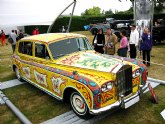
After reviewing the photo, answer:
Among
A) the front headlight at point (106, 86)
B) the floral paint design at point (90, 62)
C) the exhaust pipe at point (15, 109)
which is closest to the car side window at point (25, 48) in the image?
the exhaust pipe at point (15, 109)

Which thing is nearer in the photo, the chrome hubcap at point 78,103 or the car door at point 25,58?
the chrome hubcap at point 78,103

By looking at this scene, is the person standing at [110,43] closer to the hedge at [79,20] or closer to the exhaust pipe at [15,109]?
the exhaust pipe at [15,109]

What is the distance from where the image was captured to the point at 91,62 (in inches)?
217

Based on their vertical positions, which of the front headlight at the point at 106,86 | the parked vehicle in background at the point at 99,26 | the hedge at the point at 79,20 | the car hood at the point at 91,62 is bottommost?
the front headlight at the point at 106,86

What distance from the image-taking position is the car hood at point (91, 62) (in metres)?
5.05

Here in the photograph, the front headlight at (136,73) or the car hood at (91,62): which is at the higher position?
the car hood at (91,62)

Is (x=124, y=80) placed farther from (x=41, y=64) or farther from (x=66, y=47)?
(x=41, y=64)

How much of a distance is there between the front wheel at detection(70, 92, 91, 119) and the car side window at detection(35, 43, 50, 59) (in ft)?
5.29

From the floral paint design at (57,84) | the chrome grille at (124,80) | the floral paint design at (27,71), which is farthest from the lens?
the floral paint design at (27,71)

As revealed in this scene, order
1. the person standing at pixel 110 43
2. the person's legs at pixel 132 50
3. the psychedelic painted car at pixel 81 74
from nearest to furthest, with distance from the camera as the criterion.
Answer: the psychedelic painted car at pixel 81 74 → the person standing at pixel 110 43 → the person's legs at pixel 132 50

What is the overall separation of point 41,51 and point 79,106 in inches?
90.7

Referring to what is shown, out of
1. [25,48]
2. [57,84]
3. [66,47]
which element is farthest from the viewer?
[25,48]

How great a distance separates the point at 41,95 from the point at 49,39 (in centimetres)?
194

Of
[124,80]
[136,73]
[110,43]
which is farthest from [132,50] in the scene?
[124,80]
